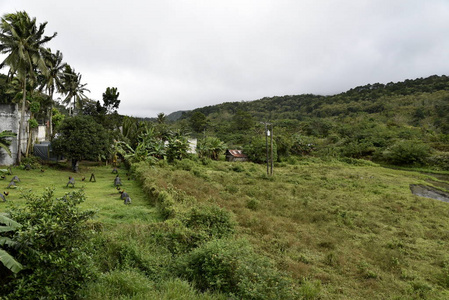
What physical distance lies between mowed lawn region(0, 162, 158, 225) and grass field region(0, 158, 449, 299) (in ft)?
0.21

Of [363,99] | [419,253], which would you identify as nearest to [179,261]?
[419,253]

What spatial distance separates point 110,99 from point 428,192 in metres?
37.0

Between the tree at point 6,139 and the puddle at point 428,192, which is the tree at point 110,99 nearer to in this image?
the tree at point 6,139

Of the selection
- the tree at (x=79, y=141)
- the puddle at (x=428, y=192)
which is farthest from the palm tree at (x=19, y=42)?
the puddle at (x=428, y=192)

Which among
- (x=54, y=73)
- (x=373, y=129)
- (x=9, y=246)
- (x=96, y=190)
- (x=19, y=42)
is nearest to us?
(x=9, y=246)

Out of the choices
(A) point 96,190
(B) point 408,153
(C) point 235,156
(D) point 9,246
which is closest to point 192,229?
(D) point 9,246

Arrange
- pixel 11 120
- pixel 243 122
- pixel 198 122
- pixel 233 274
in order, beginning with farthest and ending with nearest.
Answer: pixel 198 122
pixel 243 122
pixel 11 120
pixel 233 274

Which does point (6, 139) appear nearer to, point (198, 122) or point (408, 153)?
point (408, 153)

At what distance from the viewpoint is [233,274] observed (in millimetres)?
5473

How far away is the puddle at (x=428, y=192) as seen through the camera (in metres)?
17.2

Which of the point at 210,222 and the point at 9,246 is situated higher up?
the point at 9,246

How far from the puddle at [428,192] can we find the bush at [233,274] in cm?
1749

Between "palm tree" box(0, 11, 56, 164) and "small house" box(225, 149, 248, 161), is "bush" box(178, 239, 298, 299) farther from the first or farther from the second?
"small house" box(225, 149, 248, 161)

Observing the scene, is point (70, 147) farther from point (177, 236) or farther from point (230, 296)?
point (230, 296)
